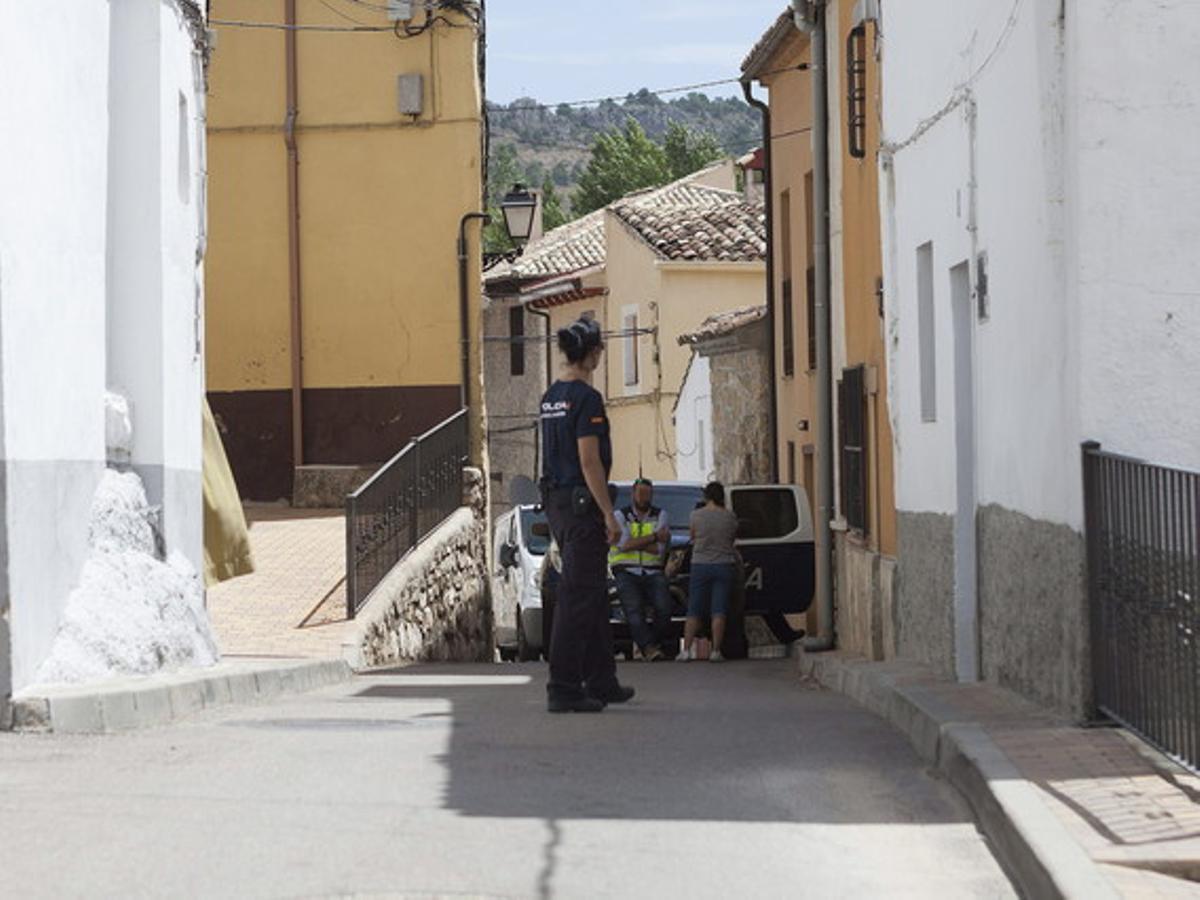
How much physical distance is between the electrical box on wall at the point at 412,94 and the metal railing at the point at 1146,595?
69.9 ft

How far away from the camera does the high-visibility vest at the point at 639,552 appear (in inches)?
866

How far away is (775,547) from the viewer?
2438 cm

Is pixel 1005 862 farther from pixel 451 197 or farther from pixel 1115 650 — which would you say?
pixel 451 197

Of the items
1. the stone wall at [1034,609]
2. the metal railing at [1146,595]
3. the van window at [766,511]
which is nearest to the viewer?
the metal railing at [1146,595]

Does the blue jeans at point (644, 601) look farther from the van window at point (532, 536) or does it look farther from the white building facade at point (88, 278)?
the white building facade at point (88, 278)

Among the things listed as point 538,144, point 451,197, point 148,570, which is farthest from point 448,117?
point 538,144

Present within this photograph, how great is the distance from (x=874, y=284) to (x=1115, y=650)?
35.9ft

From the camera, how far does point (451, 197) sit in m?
30.0

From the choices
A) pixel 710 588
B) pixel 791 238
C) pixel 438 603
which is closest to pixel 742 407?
pixel 791 238

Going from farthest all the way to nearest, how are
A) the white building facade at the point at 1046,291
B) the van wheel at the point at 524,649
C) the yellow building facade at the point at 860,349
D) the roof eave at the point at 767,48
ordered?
the roof eave at the point at 767,48 < the van wheel at the point at 524,649 < the yellow building facade at the point at 860,349 < the white building facade at the point at 1046,291

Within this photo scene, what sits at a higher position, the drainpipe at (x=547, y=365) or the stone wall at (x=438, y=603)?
the drainpipe at (x=547, y=365)

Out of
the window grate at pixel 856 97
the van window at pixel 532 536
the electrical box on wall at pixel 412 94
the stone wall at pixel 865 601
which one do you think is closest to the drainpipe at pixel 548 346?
the electrical box on wall at pixel 412 94

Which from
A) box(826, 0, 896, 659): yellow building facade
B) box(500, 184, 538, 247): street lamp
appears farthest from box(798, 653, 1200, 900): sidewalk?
box(500, 184, 538, 247): street lamp

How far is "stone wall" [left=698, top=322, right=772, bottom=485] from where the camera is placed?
33938 mm
